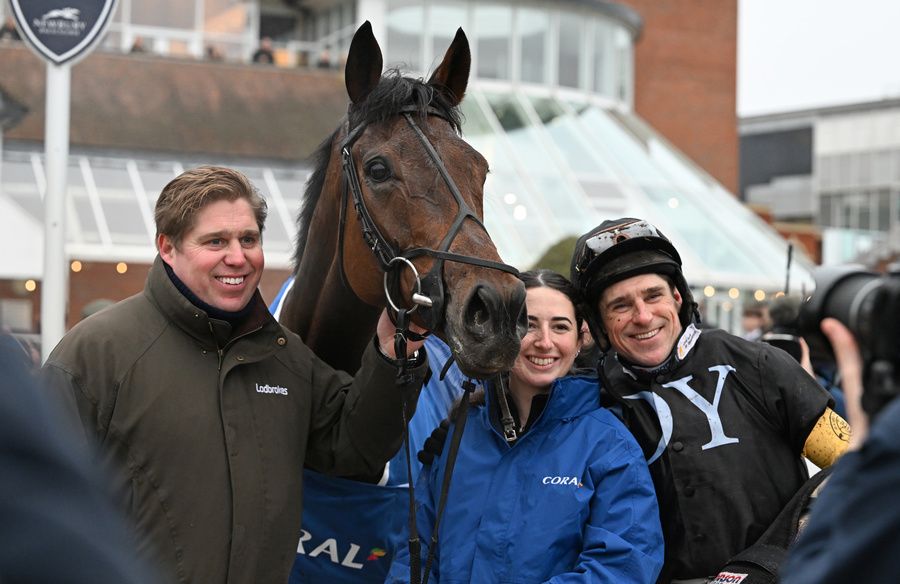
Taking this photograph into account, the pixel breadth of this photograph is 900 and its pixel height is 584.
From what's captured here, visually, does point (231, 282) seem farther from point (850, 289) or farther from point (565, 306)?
point (850, 289)

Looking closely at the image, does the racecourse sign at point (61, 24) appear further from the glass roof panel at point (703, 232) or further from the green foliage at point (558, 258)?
the glass roof panel at point (703, 232)

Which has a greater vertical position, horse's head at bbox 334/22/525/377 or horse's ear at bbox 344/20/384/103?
horse's ear at bbox 344/20/384/103

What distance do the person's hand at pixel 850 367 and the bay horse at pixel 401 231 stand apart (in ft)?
4.05

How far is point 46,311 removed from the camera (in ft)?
17.3

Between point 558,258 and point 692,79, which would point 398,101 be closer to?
point 558,258

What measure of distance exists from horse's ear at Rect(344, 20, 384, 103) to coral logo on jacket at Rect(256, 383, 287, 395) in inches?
38.3

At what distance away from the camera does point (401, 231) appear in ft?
10.7

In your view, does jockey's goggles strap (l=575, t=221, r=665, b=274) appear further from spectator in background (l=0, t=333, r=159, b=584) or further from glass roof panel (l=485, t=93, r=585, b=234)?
glass roof panel (l=485, t=93, r=585, b=234)

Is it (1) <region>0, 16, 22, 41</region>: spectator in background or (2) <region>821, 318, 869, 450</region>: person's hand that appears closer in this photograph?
(2) <region>821, 318, 869, 450</region>: person's hand

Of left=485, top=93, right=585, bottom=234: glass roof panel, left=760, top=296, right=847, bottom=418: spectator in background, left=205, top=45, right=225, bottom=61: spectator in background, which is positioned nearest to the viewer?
left=760, top=296, right=847, bottom=418: spectator in background

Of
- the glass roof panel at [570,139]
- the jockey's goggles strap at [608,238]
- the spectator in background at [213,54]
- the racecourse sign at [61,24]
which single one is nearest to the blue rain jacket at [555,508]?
the jockey's goggles strap at [608,238]

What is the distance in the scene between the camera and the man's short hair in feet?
10.4

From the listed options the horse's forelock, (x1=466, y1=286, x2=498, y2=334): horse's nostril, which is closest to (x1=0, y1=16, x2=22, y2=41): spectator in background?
the horse's forelock

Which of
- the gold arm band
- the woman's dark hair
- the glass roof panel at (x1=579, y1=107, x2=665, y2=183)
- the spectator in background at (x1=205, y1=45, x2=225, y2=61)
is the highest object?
the spectator in background at (x1=205, y1=45, x2=225, y2=61)
